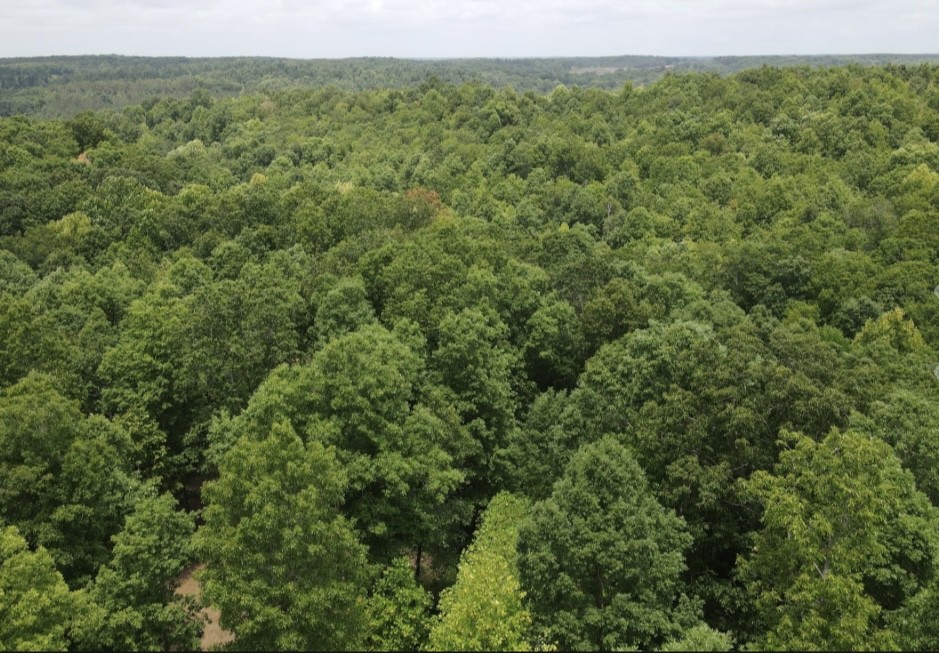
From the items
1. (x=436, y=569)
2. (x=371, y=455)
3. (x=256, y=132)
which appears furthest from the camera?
(x=256, y=132)

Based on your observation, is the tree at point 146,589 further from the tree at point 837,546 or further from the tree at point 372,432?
the tree at point 837,546

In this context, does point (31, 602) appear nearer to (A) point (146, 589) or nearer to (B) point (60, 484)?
(A) point (146, 589)

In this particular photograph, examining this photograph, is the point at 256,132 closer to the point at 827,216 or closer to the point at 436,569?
the point at 827,216

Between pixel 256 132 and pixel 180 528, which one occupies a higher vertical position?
pixel 256 132

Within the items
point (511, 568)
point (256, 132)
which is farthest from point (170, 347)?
point (256, 132)

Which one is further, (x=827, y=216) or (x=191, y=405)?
(x=827, y=216)

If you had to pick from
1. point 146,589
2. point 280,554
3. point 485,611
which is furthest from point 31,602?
point 485,611

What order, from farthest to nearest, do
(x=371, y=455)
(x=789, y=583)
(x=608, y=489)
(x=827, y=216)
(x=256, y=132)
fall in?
(x=256, y=132)
(x=827, y=216)
(x=371, y=455)
(x=608, y=489)
(x=789, y=583)


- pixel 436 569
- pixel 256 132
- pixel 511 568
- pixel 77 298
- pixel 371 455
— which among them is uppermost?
pixel 256 132

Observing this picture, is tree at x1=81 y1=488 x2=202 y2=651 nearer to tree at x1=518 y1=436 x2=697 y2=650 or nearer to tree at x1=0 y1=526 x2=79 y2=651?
tree at x1=0 y1=526 x2=79 y2=651
